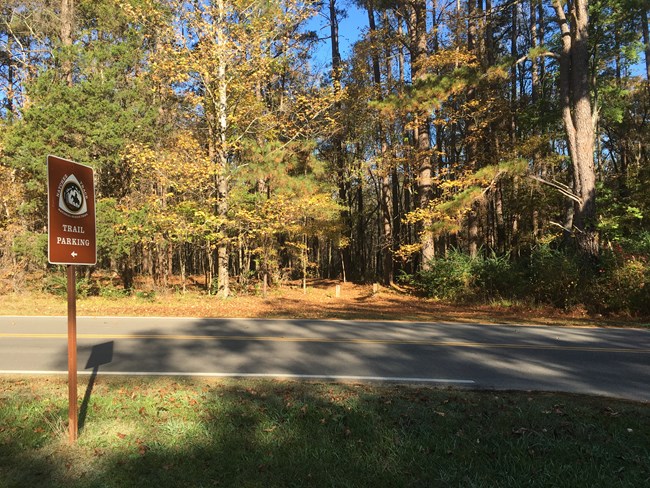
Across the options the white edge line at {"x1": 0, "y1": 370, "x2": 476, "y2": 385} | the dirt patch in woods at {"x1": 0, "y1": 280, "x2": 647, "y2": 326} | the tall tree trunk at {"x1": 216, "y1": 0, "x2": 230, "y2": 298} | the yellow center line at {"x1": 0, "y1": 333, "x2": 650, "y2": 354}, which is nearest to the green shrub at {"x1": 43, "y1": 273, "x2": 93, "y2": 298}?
the dirt patch in woods at {"x1": 0, "y1": 280, "x2": 647, "y2": 326}

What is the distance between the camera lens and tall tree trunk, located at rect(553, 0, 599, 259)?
15797 mm

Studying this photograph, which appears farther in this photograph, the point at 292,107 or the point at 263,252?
the point at 263,252

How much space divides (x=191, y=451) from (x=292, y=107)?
17.8 metres

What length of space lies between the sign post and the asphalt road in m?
2.49

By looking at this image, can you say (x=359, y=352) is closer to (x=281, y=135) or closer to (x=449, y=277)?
(x=449, y=277)

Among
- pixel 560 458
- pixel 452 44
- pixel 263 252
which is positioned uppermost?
pixel 452 44

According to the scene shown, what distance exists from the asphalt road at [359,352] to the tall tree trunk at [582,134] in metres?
6.36

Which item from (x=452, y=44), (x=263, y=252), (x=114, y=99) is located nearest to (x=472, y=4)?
(x=452, y=44)

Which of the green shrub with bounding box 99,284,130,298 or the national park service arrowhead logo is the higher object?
the national park service arrowhead logo

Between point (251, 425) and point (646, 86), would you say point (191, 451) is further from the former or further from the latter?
point (646, 86)

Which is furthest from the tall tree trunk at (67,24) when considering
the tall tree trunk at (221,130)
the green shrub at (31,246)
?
the tall tree trunk at (221,130)

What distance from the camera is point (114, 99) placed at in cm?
1909

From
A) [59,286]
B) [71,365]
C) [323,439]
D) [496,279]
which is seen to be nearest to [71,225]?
[71,365]

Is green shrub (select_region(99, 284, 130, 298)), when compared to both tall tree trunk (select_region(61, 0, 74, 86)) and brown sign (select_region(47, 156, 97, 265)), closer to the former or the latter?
tall tree trunk (select_region(61, 0, 74, 86))
